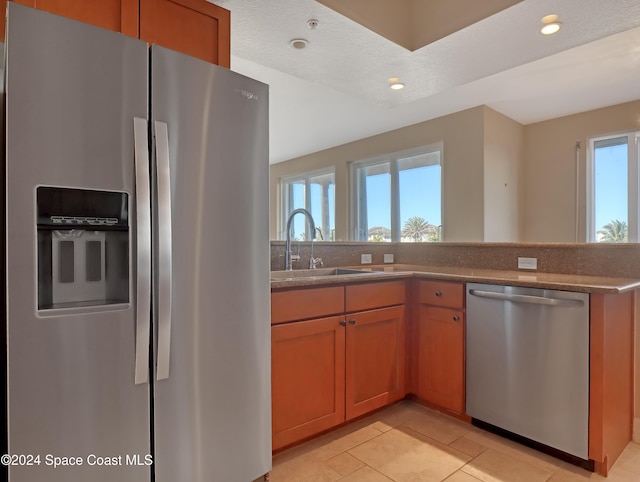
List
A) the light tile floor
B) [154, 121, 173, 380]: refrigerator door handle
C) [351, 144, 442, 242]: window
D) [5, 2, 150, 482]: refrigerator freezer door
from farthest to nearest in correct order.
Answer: [351, 144, 442, 242]: window → the light tile floor → [154, 121, 173, 380]: refrigerator door handle → [5, 2, 150, 482]: refrigerator freezer door

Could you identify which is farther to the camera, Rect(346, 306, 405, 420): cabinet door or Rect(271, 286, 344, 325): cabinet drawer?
Rect(346, 306, 405, 420): cabinet door

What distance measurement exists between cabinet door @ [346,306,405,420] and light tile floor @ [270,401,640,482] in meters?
0.17

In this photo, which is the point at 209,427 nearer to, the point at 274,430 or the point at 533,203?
the point at 274,430

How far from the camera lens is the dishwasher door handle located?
72.5 inches

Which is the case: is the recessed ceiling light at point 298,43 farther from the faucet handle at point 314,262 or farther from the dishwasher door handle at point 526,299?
the dishwasher door handle at point 526,299

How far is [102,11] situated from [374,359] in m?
2.10

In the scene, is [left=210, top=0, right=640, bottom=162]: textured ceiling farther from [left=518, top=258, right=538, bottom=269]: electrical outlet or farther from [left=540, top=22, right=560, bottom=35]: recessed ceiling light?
[left=518, top=258, right=538, bottom=269]: electrical outlet

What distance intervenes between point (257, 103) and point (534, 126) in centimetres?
422

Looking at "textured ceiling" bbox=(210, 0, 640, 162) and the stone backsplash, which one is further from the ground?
"textured ceiling" bbox=(210, 0, 640, 162)

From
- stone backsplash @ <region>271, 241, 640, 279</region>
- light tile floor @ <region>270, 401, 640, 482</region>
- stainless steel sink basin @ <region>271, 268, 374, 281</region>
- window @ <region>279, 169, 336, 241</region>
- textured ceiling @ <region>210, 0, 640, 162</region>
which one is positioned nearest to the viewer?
light tile floor @ <region>270, 401, 640, 482</region>

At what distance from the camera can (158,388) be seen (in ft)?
4.25

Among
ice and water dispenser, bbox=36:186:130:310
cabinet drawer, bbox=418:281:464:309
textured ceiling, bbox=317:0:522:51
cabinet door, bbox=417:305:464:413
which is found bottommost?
cabinet door, bbox=417:305:464:413

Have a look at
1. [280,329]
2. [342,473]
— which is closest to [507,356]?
[342,473]

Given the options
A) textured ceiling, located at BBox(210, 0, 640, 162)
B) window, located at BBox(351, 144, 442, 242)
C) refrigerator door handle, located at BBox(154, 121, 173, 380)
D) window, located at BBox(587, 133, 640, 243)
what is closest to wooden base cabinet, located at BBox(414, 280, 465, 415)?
textured ceiling, located at BBox(210, 0, 640, 162)
